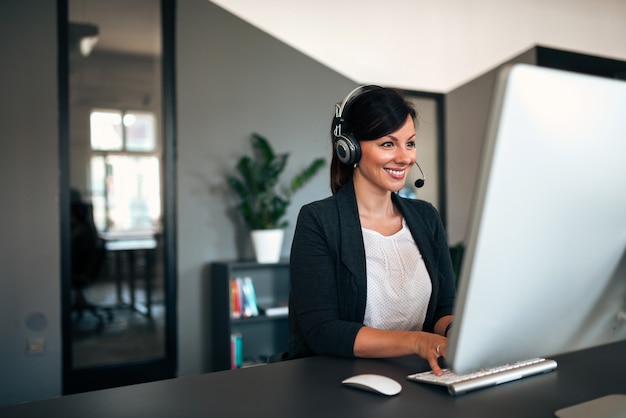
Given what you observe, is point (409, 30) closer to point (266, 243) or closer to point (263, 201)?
point (263, 201)

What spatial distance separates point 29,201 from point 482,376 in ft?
10.8

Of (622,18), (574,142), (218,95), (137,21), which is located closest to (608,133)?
(574,142)

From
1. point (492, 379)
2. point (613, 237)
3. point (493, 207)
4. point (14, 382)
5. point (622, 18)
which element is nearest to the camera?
point (493, 207)

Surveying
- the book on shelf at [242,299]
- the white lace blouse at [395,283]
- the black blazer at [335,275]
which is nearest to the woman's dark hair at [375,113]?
the black blazer at [335,275]

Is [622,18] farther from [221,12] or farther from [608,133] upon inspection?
[608,133]

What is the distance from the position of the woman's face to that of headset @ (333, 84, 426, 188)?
0.12ft

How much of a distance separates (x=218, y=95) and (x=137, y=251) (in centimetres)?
127

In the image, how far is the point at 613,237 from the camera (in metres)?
0.84

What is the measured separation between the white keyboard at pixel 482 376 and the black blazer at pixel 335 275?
0.95 ft

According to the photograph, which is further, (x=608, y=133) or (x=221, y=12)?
(x=221, y=12)

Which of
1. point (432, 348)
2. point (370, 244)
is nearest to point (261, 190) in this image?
point (370, 244)

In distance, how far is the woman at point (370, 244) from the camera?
1.58 meters

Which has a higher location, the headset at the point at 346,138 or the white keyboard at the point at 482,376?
the headset at the point at 346,138

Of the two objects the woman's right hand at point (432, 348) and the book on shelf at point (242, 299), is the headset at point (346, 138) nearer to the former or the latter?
the woman's right hand at point (432, 348)
